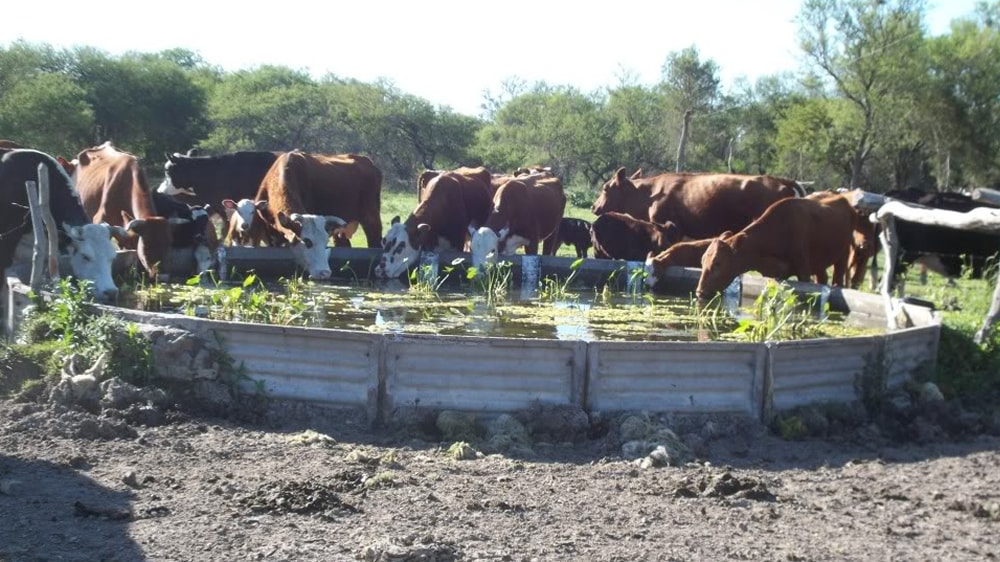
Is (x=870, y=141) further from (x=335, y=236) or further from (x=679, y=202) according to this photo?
(x=335, y=236)

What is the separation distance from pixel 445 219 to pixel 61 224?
7.41 meters

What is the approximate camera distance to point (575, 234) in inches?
813

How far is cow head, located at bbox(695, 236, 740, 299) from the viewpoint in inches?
499

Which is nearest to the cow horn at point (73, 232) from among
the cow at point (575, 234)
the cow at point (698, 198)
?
the cow at point (698, 198)

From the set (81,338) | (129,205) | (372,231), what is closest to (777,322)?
(81,338)

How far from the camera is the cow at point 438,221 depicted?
1505cm

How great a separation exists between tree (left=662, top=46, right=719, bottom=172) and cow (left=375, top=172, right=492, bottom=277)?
120 ft

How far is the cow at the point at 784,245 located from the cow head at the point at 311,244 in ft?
16.3

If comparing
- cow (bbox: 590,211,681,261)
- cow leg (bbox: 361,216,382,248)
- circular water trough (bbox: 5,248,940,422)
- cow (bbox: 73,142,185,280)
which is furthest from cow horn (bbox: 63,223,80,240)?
cow (bbox: 590,211,681,261)

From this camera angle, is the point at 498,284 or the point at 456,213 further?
the point at 456,213

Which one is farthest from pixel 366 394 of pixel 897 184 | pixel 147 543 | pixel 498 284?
pixel 897 184

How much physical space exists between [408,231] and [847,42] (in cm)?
3492

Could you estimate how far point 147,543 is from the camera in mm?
4895

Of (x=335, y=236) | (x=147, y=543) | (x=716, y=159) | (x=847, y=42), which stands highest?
(x=847, y=42)
